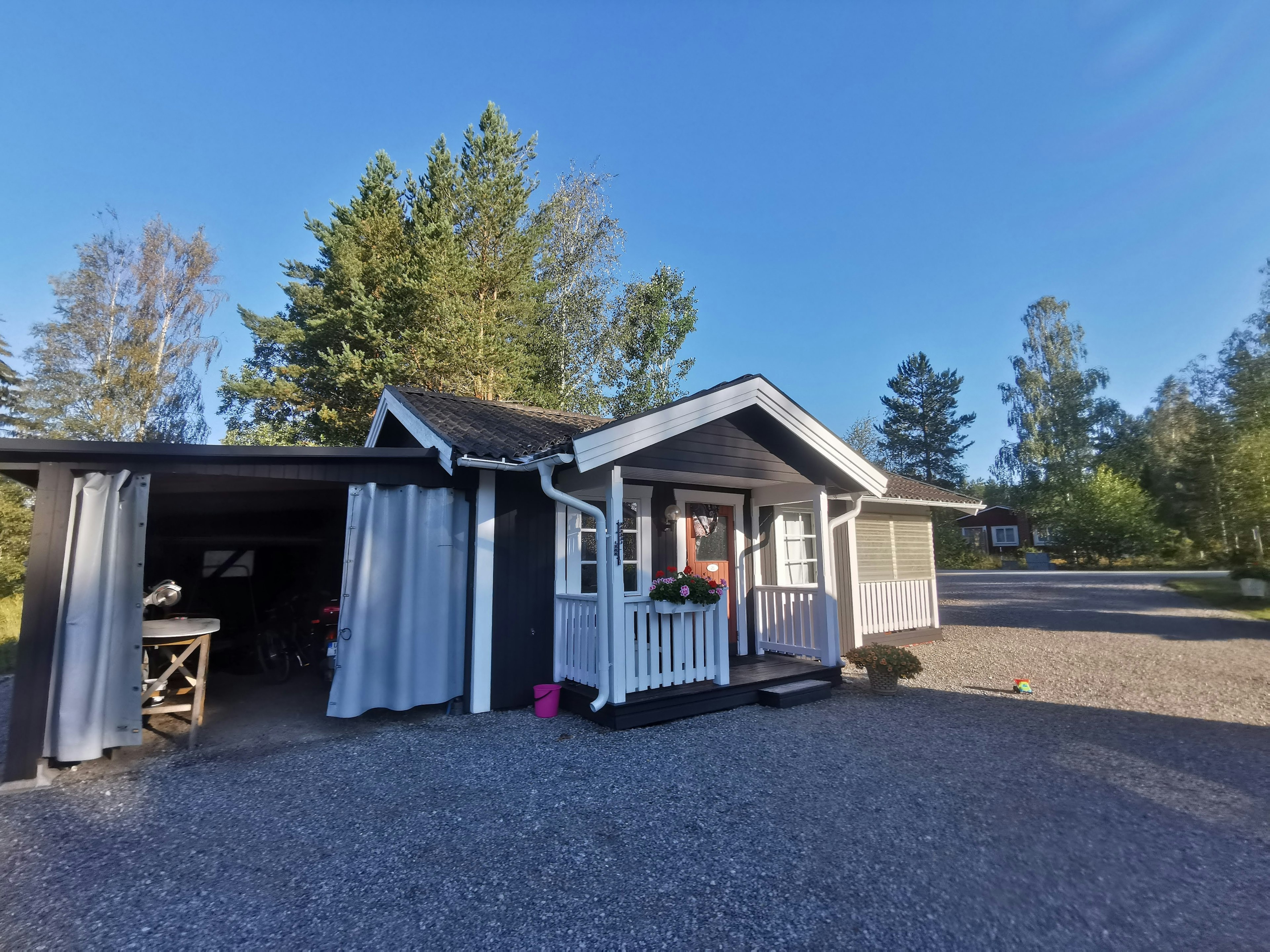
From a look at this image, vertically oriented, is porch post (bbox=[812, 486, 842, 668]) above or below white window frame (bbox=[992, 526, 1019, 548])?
below

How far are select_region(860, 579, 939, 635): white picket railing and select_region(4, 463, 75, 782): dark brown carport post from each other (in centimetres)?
919

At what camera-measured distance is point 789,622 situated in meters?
7.38

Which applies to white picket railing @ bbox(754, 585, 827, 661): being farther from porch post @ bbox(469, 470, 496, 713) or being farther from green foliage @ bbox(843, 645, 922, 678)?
porch post @ bbox(469, 470, 496, 713)

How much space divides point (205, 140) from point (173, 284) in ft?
22.5

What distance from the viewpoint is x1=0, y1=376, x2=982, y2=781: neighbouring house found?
4.30m

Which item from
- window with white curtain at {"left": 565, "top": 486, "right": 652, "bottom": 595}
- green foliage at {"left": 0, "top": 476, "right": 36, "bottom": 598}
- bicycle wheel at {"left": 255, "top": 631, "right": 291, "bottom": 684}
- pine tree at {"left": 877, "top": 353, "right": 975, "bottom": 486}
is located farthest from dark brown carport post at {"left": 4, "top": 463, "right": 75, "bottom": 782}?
pine tree at {"left": 877, "top": 353, "right": 975, "bottom": 486}

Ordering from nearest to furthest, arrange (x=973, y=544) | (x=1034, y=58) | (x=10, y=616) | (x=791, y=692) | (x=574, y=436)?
(x=574, y=436) → (x=791, y=692) → (x=1034, y=58) → (x=10, y=616) → (x=973, y=544)

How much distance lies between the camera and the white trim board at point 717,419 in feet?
16.5

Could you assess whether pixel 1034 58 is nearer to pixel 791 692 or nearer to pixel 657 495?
pixel 657 495

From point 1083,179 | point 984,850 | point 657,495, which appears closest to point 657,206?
point 1083,179

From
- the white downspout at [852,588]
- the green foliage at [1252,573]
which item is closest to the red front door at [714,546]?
the white downspout at [852,588]

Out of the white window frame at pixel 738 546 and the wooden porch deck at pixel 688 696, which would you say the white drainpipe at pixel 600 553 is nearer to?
the wooden porch deck at pixel 688 696

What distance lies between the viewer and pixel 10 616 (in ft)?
38.4

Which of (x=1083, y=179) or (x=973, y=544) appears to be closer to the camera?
(x=1083, y=179)
